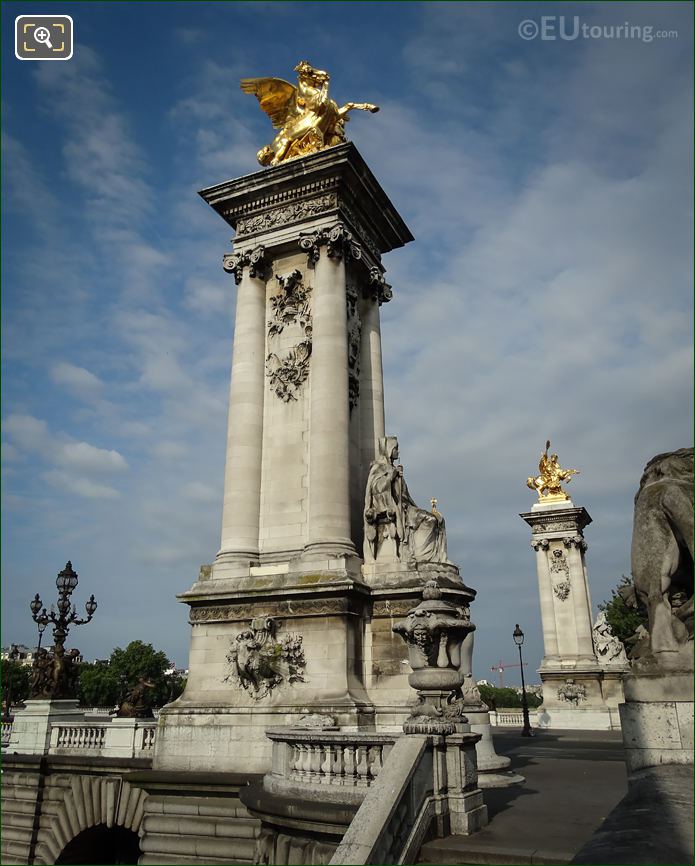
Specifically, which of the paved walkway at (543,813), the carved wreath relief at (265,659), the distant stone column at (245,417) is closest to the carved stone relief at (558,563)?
the paved walkway at (543,813)

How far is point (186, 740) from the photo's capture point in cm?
1548

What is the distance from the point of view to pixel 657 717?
297 inches

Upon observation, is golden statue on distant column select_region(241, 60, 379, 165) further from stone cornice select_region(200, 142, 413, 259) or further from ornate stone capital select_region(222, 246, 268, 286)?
ornate stone capital select_region(222, 246, 268, 286)

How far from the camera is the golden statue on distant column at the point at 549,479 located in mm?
42781

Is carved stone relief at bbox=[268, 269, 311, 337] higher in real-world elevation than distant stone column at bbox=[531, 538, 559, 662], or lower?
higher

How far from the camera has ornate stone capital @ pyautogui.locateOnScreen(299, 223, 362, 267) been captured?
18.8m

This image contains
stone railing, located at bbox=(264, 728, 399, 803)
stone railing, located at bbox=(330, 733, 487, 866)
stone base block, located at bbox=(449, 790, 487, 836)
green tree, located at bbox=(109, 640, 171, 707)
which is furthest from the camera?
green tree, located at bbox=(109, 640, 171, 707)

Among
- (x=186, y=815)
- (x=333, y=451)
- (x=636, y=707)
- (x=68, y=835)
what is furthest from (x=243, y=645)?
(x=636, y=707)

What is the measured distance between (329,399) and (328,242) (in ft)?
14.9

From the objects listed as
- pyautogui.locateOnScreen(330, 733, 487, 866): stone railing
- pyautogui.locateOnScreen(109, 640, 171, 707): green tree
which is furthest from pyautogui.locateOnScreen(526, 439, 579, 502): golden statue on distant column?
pyautogui.locateOnScreen(109, 640, 171, 707): green tree

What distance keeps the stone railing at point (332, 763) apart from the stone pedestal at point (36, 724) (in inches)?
464

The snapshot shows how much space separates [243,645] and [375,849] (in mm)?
8610

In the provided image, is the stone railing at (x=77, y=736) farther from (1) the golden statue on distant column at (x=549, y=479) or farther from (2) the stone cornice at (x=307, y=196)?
(1) the golden statue on distant column at (x=549, y=479)

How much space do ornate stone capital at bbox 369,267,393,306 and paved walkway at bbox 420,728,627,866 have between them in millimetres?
13519
